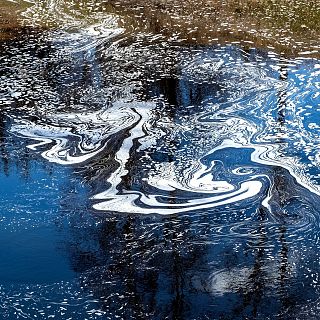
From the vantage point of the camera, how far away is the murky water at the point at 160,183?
4.48 metres

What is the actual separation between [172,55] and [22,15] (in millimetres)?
4373

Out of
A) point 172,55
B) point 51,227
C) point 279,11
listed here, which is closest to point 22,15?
point 172,55

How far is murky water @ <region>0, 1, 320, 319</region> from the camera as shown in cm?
448

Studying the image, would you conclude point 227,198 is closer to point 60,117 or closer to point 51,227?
point 51,227

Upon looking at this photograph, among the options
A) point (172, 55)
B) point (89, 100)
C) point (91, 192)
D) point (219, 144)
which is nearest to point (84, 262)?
point (91, 192)

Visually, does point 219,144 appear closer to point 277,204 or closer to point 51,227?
point 277,204

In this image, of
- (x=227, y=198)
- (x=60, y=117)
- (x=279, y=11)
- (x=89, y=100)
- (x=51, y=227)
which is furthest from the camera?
(x=279, y=11)

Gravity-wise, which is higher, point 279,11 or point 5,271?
point 279,11

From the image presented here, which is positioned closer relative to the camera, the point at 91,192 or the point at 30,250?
the point at 30,250

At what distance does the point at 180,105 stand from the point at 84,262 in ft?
11.1

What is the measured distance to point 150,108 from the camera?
7.71 metres

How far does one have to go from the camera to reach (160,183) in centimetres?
593

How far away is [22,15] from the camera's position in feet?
41.0

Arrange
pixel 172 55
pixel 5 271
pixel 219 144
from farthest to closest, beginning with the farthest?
pixel 172 55, pixel 219 144, pixel 5 271
